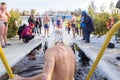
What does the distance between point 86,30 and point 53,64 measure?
48.2 ft

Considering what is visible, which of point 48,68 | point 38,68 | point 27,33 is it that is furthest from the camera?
point 27,33

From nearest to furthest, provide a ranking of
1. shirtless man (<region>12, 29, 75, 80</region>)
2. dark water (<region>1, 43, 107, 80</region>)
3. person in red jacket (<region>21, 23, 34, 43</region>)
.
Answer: shirtless man (<region>12, 29, 75, 80</region>) < dark water (<region>1, 43, 107, 80</region>) < person in red jacket (<region>21, 23, 34, 43</region>)

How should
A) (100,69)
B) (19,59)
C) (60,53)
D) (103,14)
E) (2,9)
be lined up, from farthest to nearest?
(103,14) → (2,9) → (19,59) → (100,69) → (60,53)

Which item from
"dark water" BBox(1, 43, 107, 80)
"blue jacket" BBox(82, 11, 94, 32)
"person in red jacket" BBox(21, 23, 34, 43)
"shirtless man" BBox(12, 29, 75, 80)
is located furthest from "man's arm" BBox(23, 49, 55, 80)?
"person in red jacket" BBox(21, 23, 34, 43)

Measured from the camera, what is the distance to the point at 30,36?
56.7ft

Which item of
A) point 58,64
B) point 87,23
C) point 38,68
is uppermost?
point 58,64

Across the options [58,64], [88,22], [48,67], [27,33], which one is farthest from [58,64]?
[27,33]

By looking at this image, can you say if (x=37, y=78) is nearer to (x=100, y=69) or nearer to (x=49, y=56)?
(x=49, y=56)

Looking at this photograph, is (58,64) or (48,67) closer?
(48,67)

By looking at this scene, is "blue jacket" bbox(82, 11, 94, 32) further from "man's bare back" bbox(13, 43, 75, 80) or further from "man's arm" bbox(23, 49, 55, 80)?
"man's arm" bbox(23, 49, 55, 80)

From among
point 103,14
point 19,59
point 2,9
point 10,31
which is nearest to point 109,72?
point 19,59

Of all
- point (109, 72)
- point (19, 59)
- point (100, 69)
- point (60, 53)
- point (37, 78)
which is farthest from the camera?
point (19, 59)

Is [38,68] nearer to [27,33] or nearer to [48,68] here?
[48,68]

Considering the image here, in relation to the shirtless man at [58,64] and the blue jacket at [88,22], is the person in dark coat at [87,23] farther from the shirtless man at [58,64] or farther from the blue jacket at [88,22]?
the shirtless man at [58,64]
